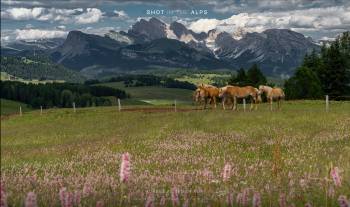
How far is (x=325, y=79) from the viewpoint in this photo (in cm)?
11712

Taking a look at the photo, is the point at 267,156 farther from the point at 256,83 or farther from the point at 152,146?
the point at 256,83

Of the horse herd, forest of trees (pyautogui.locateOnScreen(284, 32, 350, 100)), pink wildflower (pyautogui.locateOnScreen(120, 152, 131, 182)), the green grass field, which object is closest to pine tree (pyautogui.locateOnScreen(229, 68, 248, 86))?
forest of trees (pyautogui.locateOnScreen(284, 32, 350, 100))

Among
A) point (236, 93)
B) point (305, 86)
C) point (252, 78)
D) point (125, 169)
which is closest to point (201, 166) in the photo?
point (125, 169)

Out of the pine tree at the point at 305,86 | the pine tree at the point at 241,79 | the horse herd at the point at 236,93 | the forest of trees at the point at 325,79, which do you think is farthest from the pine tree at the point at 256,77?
the horse herd at the point at 236,93

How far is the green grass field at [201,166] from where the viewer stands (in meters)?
7.98

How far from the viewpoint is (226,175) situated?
17.7 ft

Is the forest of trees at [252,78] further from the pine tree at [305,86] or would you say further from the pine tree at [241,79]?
the pine tree at [305,86]

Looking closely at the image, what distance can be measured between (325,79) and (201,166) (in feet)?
354

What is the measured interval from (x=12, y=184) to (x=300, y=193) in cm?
559

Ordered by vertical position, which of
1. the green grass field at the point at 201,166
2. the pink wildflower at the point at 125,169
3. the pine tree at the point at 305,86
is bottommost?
the pine tree at the point at 305,86

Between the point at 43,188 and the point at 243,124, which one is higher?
the point at 43,188

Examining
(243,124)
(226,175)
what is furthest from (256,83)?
(226,175)

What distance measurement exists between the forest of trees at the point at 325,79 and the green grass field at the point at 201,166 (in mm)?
68185

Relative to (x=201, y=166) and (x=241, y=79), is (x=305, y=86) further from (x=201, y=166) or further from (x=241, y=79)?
(x=201, y=166)
